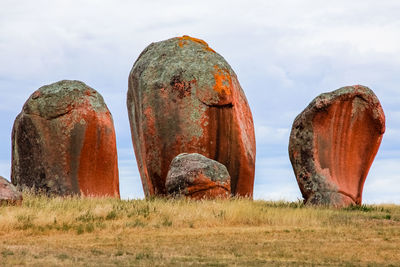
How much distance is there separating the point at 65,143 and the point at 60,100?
1408 millimetres

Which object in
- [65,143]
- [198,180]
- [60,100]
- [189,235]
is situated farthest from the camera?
[60,100]

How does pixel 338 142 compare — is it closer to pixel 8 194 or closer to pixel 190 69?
pixel 190 69

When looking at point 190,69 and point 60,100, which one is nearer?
point 60,100

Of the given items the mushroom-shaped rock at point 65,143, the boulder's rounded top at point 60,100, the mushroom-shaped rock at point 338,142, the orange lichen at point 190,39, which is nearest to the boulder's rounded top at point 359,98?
the mushroom-shaped rock at point 338,142

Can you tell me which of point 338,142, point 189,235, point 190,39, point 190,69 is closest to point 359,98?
point 338,142

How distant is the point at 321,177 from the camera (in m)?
21.9

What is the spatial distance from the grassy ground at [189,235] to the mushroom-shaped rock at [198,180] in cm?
98

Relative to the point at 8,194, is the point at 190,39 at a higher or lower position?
higher

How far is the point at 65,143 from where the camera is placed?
21984mm

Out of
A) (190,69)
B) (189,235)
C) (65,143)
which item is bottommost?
(189,235)

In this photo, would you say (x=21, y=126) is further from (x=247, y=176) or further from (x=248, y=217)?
(x=248, y=217)

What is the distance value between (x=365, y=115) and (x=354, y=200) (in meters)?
2.79

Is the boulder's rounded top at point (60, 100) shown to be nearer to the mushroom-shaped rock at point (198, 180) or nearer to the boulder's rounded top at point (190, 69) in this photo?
the boulder's rounded top at point (190, 69)

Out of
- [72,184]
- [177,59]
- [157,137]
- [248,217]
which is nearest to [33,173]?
[72,184]
